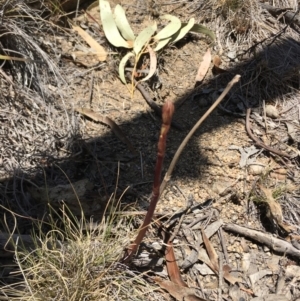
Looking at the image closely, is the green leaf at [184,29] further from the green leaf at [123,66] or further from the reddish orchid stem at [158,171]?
the reddish orchid stem at [158,171]

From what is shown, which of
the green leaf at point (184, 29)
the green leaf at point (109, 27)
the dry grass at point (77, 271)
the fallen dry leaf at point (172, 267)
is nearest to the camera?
the dry grass at point (77, 271)

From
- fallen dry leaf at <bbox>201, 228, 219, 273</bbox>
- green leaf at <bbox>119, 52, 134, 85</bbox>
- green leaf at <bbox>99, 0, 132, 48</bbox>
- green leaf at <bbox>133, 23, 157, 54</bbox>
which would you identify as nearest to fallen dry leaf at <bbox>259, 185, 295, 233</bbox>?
fallen dry leaf at <bbox>201, 228, 219, 273</bbox>

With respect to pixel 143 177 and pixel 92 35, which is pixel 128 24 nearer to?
pixel 92 35

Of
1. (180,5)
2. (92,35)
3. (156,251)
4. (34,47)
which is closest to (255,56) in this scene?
(180,5)

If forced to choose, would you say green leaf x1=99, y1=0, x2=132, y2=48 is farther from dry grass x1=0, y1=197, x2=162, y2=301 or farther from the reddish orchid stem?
the reddish orchid stem

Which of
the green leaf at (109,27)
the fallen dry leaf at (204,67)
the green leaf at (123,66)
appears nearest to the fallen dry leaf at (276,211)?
the fallen dry leaf at (204,67)

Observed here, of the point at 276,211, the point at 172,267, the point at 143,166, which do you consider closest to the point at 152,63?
the point at 143,166
